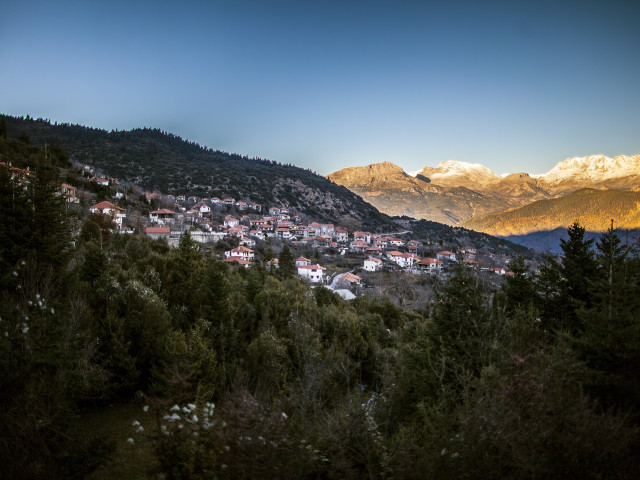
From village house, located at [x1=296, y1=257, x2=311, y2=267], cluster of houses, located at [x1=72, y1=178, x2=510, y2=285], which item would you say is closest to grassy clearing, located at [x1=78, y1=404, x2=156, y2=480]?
cluster of houses, located at [x1=72, y1=178, x2=510, y2=285]

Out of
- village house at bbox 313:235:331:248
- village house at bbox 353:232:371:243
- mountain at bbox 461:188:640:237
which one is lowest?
village house at bbox 313:235:331:248

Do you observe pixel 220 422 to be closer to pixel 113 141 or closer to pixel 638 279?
pixel 638 279

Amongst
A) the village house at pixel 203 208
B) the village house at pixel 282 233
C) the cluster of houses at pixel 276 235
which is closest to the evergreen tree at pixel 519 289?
the cluster of houses at pixel 276 235

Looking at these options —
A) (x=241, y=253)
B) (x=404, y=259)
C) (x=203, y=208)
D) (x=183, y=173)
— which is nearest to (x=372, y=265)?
(x=404, y=259)

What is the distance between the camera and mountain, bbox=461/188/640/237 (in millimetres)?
94156

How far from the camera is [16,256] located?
8.73 m

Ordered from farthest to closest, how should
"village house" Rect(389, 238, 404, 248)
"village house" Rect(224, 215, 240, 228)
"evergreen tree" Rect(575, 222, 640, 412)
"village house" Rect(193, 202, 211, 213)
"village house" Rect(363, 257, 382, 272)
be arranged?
"village house" Rect(389, 238, 404, 248), "village house" Rect(193, 202, 211, 213), "village house" Rect(224, 215, 240, 228), "village house" Rect(363, 257, 382, 272), "evergreen tree" Rect(575, 222, 640, 412)

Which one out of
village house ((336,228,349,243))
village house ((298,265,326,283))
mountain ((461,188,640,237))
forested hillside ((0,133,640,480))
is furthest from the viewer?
mountain ((461,188,640,237))

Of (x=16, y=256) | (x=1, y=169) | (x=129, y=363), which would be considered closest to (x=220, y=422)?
(x=129, y=363)

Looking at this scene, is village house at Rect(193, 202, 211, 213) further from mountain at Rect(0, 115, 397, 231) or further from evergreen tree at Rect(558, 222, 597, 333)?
evergreen tree at Rect(558, 222, 597, 333)

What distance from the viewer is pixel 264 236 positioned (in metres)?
67.1

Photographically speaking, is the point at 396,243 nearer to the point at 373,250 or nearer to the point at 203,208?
the point at 373,250

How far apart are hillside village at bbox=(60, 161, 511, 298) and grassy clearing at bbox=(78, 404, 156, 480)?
21.7 metres

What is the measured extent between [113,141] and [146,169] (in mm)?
23666
